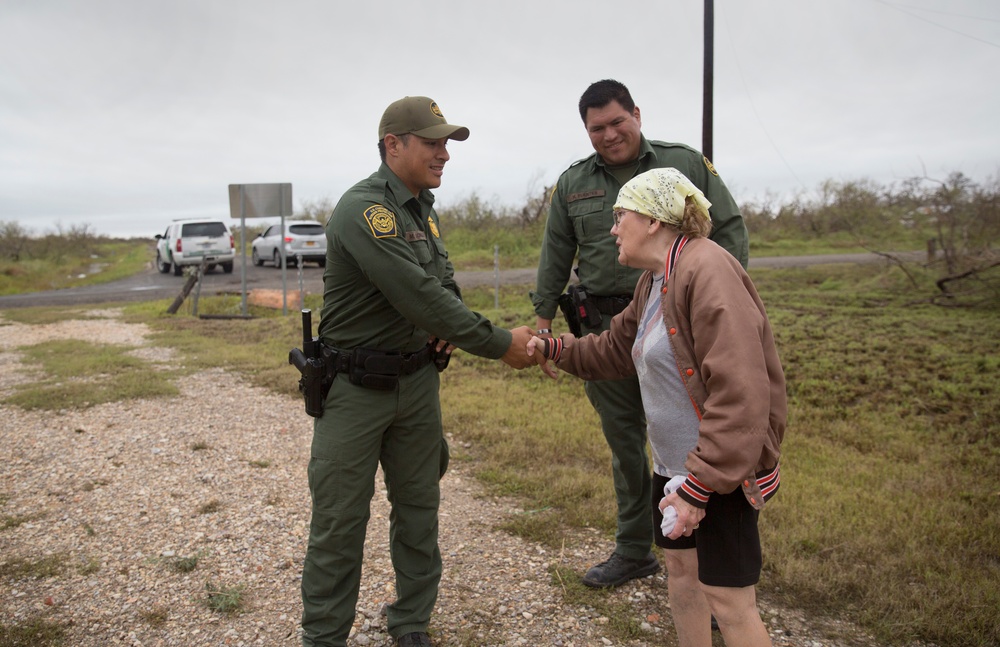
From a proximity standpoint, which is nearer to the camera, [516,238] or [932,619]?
[932,619]

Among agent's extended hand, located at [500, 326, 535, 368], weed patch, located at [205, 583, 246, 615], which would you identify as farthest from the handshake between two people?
weed patch, located at [205, 583, 246, 615]

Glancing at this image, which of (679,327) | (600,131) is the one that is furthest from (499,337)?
(600,131)

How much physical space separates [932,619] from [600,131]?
2.55m

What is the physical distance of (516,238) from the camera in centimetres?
2500

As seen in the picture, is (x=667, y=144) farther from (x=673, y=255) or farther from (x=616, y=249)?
(x=673, y=255)

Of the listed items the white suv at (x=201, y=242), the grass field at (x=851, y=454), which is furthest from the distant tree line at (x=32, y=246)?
the grass field at (x=851, y=454)

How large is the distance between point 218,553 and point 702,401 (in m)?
2.87

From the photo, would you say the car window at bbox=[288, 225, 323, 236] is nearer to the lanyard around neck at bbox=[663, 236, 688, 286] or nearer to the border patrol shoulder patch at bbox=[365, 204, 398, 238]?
the border patrol shoulder patch at bbox=[365, 204, 398, 238]

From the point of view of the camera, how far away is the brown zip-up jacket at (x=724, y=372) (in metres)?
2.00

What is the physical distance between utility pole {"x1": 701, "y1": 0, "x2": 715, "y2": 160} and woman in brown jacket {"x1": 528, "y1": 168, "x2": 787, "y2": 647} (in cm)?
753

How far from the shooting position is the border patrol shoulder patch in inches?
104

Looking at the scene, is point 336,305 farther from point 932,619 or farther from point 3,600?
point 932,619

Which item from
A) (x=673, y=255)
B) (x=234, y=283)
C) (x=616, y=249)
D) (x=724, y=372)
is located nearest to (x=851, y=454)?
(x=616, y=249)

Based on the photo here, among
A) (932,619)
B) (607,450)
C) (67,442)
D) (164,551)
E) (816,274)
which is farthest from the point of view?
(816,274)
